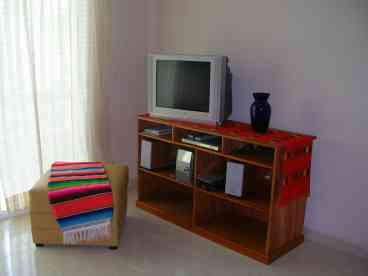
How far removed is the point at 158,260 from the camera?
256 centimetres

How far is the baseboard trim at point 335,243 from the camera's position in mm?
2655

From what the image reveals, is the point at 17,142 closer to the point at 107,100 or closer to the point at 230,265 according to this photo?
the point at 107,100

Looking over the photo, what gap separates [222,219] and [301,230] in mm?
600

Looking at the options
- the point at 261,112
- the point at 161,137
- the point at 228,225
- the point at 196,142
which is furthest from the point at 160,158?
the point at 261,112

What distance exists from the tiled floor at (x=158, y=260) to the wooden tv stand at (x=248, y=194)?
0.35ft

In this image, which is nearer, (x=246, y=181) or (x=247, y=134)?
(x=247, y=134)

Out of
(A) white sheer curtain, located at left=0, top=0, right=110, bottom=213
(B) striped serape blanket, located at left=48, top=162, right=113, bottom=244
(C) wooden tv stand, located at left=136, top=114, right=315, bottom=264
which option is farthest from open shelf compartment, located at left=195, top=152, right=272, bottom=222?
(A) white sheer curtain, located at left=0, top=0, right=110, bottom=213

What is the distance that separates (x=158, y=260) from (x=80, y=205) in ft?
2.03

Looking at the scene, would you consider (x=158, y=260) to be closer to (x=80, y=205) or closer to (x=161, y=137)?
(x=80, y=205)

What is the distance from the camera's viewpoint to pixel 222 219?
3.09 metres

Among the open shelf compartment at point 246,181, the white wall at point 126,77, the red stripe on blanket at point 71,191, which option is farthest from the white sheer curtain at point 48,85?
the open shelf compartment at point 246,181

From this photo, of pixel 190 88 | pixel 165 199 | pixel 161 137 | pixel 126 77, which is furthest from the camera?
pixel 126 77

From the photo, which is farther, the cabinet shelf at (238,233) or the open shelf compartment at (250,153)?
the cabinet shelf at (238,233)

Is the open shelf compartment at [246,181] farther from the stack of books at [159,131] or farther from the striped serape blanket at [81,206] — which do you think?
the striped serape blanket at [81,206]
